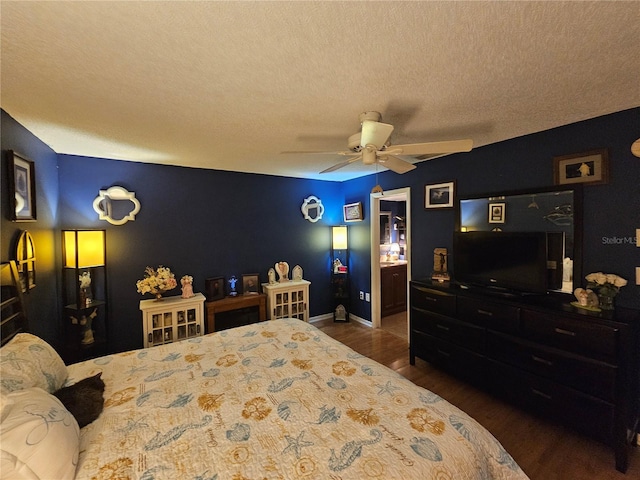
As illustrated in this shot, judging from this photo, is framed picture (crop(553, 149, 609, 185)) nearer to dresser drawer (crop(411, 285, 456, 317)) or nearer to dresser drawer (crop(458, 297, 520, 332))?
dresser drawer (crop(458, 297, 520, 332))

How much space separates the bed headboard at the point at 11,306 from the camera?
1566mm

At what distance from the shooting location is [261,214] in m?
4.02

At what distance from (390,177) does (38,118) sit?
11.7ft

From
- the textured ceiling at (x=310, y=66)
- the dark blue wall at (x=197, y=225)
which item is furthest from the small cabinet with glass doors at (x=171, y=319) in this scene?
the textured ceiling at (x=310, y=66)

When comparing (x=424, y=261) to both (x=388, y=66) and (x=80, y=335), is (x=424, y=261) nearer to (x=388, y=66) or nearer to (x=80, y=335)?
(x=388, y=66)

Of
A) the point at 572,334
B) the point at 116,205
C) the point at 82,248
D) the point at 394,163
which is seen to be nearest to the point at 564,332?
the point at 572,334

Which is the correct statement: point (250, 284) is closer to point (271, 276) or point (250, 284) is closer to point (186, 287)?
point (271, 276)

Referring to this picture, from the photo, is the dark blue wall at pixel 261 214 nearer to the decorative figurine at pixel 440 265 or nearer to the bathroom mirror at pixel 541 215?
the bathroom mirror at pixel 541 215

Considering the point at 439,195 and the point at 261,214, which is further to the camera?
the point at 261,214

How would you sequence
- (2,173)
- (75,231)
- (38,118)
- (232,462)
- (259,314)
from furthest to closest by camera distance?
(259,314)
(75,231)
(38,118)
(2,173)
(232,462)

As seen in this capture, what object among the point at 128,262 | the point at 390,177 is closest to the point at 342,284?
the point at 390,177

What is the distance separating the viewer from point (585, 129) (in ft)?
6.89

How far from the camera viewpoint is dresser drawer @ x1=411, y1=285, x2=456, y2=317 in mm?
2607

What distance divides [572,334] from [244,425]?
2213 mm
